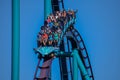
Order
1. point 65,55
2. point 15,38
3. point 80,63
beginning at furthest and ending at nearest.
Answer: point 15,38 → point 80,63 → point 65,55

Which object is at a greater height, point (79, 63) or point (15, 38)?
point (15, 38)

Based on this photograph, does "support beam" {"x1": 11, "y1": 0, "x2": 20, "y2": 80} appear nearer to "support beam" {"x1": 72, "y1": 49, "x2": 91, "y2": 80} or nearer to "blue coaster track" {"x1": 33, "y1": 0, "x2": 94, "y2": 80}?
"blue coaster track" {"x1": 33, "y1": 0, "x2": 94, "y2": 80}

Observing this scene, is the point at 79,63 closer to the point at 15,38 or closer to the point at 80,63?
the point at 80,63

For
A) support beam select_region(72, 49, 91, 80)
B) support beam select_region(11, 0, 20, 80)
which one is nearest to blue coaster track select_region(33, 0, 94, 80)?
support beam select_region(72, 49, 91, 80)

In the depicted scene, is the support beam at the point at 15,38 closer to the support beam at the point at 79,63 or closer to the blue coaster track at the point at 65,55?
the blue coaster track at the point at 65,55

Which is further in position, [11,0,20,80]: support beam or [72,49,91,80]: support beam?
[11,0,20,80]: support beam

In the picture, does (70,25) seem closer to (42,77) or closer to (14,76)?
(42,77)

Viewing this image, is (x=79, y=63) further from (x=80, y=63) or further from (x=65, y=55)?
(x=65, y=55)

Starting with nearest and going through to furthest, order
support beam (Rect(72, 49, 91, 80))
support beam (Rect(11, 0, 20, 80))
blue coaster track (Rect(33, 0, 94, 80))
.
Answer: blue coaster track (Rect(33, 0, 94, 80)), support beam (Rect(72, 49, 91, 80)), support beam (Rect(11, 0, 20, 80))

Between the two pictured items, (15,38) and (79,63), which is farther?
(15,38)

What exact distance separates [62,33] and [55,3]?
1.02 metres

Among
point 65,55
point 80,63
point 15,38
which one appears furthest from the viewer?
point 15,38

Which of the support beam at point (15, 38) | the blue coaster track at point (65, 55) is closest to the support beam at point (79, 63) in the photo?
the blue coaster track at point (65, 55)

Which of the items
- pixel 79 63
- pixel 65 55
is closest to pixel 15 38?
pixel 65 55
